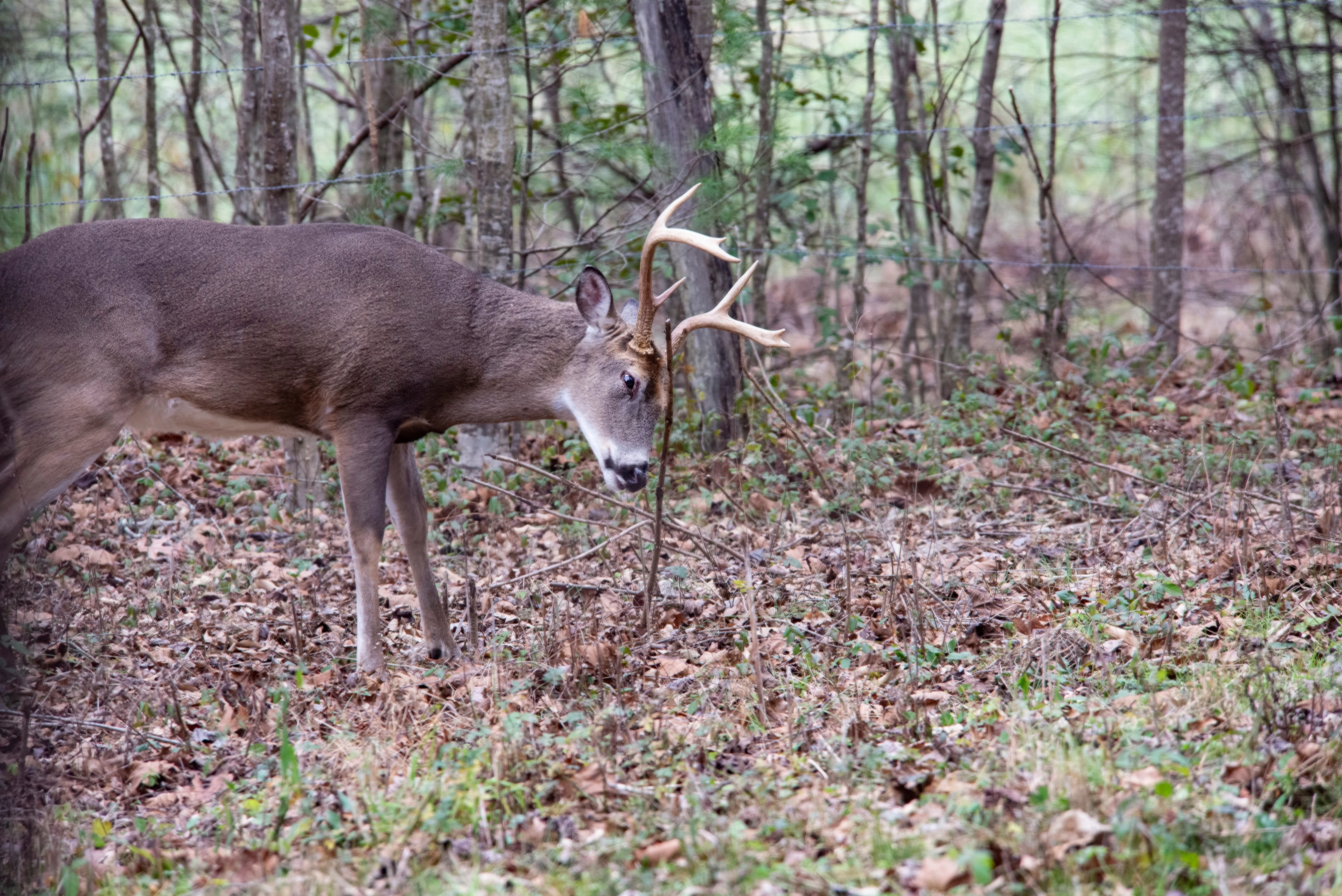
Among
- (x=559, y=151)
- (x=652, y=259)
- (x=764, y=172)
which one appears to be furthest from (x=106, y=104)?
(x=652, y=259)

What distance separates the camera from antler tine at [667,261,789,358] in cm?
587

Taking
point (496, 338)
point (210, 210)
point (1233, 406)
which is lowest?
point (1233, 406)

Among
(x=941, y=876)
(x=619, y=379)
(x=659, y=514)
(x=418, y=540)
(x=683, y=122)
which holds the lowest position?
(x=941, y=876)

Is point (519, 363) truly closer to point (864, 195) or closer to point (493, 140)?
point (493, 140)

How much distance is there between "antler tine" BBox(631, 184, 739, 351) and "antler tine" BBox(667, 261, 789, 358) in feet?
0.46

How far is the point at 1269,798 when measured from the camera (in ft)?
12.3

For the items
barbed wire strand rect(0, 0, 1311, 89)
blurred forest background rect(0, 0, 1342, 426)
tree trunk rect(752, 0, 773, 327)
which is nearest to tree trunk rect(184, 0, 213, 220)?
blurred forest background rect(0, 0, 1342, 426)

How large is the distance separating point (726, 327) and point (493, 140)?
2850 millimetres

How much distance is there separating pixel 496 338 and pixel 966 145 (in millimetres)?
10460

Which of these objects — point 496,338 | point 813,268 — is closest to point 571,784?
point 496,338

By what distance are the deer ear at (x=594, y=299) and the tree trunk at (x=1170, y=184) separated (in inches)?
228

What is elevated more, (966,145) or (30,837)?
(966,145)

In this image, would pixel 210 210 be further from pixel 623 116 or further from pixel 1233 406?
pixel 1233 406

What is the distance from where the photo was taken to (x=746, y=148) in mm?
9445
